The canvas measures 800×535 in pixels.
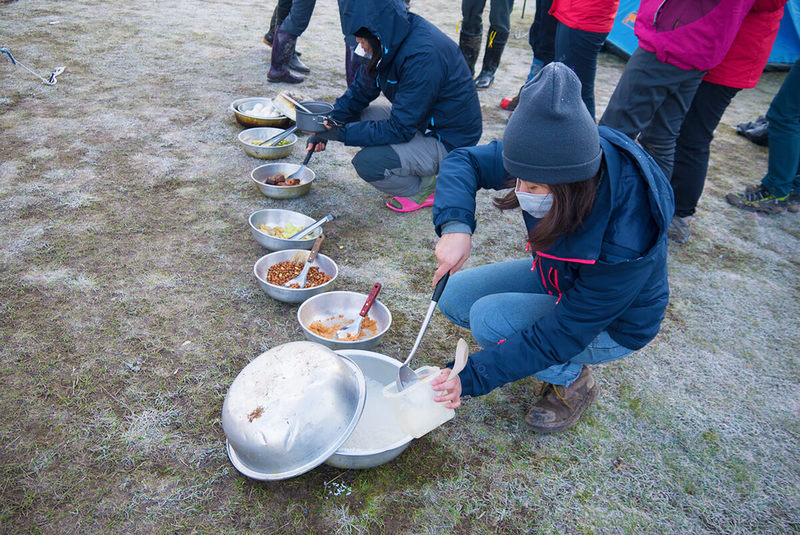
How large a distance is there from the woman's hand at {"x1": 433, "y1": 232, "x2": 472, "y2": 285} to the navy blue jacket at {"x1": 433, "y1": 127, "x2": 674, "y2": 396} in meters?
0.24

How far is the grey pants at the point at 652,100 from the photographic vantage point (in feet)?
8.90

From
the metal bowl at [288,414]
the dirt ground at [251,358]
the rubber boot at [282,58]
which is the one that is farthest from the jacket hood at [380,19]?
the rubber boot at [282,58]

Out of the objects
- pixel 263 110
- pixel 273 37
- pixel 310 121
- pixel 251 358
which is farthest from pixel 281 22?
pixel 251 358

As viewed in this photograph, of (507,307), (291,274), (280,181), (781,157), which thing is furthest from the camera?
(781,157)

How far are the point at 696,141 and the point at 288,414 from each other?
3.08 meters

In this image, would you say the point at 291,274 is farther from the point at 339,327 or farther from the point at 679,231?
the point at 679,231

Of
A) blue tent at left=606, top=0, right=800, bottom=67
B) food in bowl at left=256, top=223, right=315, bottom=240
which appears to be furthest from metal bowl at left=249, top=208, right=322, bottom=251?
blue tent at left=606, top=0, right=800, bottom=67

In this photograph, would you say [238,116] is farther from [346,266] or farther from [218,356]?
[218,356]

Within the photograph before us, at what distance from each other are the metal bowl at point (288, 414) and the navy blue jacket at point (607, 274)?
41 centimetres

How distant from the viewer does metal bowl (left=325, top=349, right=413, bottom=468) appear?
164 cm

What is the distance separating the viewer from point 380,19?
2.61 m

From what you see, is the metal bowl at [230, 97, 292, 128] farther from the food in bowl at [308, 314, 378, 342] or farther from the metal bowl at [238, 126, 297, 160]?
the food in bowl at [308, 314, 378, 342]

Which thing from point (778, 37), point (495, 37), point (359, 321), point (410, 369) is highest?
point (778, 37)

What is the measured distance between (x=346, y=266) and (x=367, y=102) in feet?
3.88
